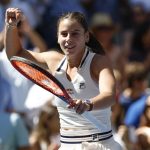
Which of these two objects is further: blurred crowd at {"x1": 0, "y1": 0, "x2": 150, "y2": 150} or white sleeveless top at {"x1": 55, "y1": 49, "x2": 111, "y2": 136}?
blurred crowd at {"x1": 0, "y1": 0, "x2": 150, "y2": 150}

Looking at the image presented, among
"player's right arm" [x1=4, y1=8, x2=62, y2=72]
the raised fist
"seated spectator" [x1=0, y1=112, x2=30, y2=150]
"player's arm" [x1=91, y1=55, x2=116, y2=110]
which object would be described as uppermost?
the raised fist

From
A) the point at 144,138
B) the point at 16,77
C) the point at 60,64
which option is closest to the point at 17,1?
the point at 16,77

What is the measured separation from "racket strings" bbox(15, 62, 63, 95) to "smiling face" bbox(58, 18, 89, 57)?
317mm

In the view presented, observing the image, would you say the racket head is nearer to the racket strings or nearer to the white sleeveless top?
the racket strings

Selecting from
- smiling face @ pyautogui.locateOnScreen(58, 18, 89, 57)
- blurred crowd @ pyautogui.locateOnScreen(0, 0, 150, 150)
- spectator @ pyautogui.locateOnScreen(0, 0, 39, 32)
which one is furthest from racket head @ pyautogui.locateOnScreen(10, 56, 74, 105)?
spectator @ pyautogui.locateOnScreen(0, 0, 39, 32)

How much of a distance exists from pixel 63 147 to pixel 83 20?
0.97m

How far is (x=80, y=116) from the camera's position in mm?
5410

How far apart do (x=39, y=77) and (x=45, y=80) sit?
58mm

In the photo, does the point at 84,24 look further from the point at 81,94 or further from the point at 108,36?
the point at 108,36

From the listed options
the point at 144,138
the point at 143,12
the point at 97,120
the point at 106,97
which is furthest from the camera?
the point at 143,12

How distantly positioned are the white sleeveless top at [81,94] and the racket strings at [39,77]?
262 millimetres

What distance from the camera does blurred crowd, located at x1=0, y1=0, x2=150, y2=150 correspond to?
764 centimetres

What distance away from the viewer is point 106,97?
5016 millimetres

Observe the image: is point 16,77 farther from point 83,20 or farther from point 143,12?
point 143,12
